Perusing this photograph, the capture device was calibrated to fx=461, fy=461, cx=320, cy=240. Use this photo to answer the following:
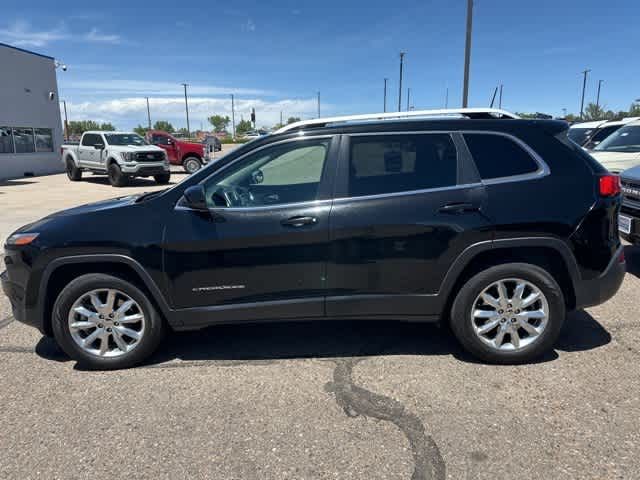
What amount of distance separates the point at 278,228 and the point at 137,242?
0.98 meters

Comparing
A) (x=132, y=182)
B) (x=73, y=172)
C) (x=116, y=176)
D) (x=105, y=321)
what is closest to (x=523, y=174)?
(x=105, y=321)

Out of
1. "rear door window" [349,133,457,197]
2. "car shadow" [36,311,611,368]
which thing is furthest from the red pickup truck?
"rear door window" [349,133,457,197]

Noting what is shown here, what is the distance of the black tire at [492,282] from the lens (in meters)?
3.21

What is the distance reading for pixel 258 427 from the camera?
268cm

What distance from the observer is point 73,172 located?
18266mm

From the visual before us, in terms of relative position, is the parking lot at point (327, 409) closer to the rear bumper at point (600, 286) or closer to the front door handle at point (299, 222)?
the rear bumper at point (600, 286)

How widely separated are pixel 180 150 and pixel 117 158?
463 centimetres

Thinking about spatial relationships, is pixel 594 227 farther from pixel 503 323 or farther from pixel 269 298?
pixel 269 298

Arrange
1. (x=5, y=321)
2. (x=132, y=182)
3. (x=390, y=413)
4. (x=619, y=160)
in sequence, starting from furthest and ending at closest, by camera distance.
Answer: (x=132, y=182)
(x=619, y=160)
(x=5, y=321)
(x=390, y=413)

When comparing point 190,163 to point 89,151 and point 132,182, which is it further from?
point 89,151

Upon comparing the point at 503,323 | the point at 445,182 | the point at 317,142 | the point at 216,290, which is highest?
the point at 317,142

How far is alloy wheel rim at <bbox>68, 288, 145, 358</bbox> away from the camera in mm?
3299

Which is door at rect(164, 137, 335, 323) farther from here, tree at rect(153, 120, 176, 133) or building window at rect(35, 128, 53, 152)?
tree at rect(153, 120, 176, 133)

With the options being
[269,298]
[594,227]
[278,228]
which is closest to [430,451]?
[269,298]
